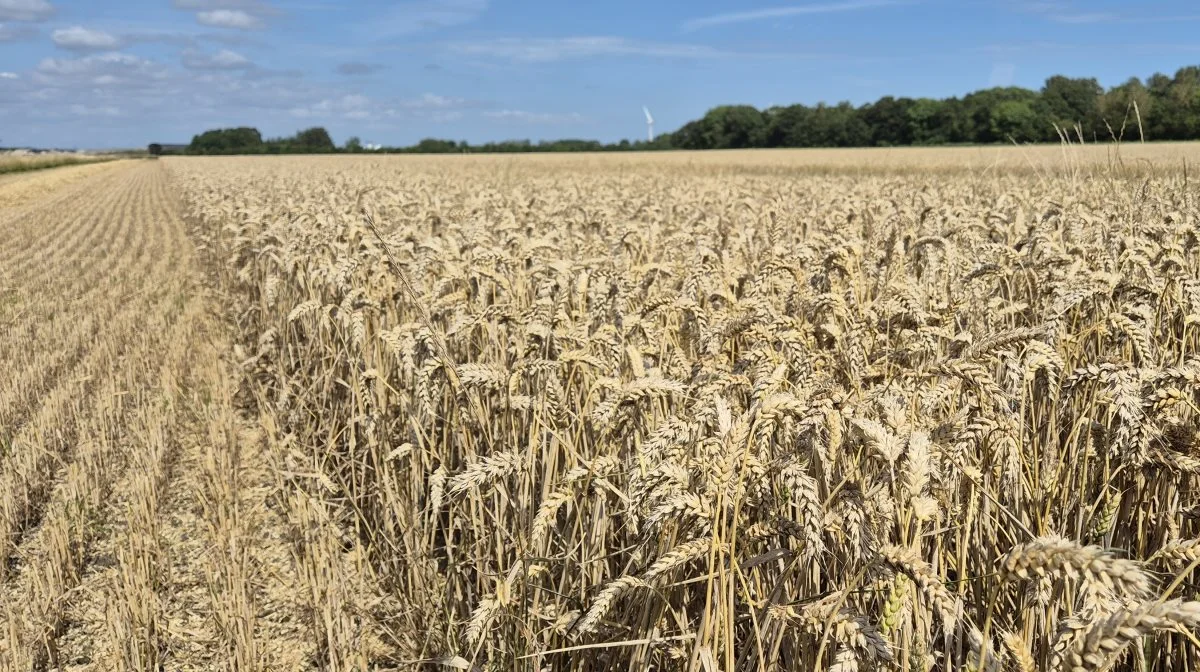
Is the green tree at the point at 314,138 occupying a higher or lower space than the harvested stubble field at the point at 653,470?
higher

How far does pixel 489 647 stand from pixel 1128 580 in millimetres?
1787

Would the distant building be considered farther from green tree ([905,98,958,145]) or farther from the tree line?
green tree ([905,98,958,145])

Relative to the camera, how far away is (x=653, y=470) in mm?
1743

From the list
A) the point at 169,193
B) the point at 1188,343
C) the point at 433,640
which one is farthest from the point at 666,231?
the point at 169,193

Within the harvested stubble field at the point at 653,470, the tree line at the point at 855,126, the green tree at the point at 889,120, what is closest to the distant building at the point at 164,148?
the tree line at the point at 855,126

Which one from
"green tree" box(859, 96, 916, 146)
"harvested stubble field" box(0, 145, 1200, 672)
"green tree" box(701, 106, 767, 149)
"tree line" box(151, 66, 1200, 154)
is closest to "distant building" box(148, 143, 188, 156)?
"tree line" box(151, 66, 1200, 154)

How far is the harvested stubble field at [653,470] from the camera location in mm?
1692

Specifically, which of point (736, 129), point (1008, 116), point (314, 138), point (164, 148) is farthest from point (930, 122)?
point (164, 148)

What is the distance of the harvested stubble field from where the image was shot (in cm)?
169

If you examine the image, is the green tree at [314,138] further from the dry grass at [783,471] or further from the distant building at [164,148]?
the dry grass at [783,471]

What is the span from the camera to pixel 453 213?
967 centimetres

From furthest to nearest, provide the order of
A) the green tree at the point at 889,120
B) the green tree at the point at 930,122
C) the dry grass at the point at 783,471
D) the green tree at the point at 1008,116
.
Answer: the green tree at the point at 889,120
the green tree at the point at 930,122
the green tree at the point at 1008,116
the dry grass at the point at 783,471

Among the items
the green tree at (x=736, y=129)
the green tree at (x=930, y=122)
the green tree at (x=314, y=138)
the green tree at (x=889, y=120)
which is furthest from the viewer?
the green tree at (x=314, y=138)

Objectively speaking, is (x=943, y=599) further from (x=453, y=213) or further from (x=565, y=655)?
(x=453, y=213)
